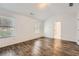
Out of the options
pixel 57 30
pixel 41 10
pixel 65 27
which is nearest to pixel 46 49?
pixel 57 30

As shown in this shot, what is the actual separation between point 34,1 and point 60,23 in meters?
0.60

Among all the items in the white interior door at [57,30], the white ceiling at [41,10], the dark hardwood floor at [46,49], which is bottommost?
the dark hardwood floor at [46,49]

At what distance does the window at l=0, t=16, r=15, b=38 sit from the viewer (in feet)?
5.43

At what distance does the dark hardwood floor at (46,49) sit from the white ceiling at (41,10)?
1.55 feet

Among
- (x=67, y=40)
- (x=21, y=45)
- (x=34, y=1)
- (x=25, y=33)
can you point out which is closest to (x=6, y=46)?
(x=21, y=45)

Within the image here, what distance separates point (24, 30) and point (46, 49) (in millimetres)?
520

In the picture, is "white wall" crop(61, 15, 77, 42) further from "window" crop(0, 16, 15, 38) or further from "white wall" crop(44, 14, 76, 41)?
"window" crop(0, 16, 15, 38)

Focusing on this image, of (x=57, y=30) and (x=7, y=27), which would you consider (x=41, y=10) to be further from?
(x=7, y=27)

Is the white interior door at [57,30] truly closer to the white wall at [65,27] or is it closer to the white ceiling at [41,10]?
the white wall at [65,27]

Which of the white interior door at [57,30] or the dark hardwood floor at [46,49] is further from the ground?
the white interior door at [57,30]

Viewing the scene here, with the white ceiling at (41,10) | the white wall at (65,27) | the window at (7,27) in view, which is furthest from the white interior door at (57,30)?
the window at (7,27)

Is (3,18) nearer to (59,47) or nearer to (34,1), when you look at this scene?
(34,1)

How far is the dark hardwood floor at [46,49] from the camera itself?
1705mm

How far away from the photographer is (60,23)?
1.72 m
